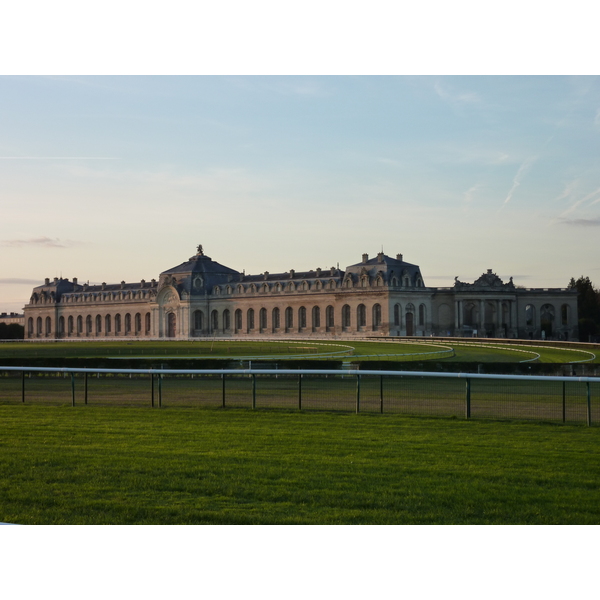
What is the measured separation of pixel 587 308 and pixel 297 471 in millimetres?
94434

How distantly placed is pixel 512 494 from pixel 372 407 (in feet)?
30.0

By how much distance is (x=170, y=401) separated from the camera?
763 inches

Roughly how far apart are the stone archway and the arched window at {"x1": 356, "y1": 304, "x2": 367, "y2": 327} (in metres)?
28.3

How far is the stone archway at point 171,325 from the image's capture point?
10994 cm

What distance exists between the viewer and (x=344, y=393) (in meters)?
20.4

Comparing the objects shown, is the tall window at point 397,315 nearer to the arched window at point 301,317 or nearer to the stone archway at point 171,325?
the arched window at point 301,317

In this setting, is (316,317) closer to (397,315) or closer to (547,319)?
(397,315)

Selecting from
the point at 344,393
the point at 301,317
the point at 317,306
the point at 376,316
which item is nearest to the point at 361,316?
the point at 376,316

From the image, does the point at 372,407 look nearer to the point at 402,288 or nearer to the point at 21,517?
the point at 21,517

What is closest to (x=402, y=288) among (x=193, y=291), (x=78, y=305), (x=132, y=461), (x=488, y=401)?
(x=193, y=291)

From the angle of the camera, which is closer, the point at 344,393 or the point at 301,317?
the point at 344,393

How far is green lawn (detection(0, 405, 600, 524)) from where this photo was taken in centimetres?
802

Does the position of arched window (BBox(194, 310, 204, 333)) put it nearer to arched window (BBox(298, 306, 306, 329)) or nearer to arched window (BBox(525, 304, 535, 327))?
arched window (BBox(298, 306, 306, 329))

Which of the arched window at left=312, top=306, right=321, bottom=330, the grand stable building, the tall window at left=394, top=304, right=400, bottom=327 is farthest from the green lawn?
the arched window at left=312, top=306, right=321, bottom=330
